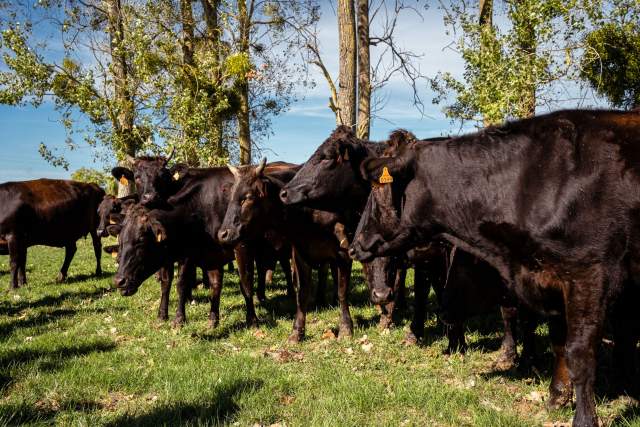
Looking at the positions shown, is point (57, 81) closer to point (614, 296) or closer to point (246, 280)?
point (246, 280)

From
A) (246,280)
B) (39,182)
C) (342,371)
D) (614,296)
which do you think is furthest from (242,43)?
(614,296)

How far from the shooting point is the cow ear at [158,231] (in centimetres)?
745

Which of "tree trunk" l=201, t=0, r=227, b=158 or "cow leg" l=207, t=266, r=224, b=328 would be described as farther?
"tree trunk" l=201, t=0, r=227, b=158

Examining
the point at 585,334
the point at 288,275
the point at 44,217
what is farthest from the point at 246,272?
the point at 44,217

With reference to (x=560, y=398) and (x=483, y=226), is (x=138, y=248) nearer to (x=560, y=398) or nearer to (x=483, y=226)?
(x=483, y=226)

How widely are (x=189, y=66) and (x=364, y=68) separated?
5.17m

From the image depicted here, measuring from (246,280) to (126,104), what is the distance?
9788mm

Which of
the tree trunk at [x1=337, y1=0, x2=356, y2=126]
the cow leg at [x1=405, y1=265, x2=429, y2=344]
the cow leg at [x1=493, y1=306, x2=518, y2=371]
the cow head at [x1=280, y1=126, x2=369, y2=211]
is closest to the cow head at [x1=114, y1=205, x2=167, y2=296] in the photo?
the cow head at [x1=280, y1=126, x2=369, y2=211]

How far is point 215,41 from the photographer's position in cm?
1903

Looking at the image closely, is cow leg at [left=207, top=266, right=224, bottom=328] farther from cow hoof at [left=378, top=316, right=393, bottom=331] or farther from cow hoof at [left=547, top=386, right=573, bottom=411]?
cow hoof at [left=547, top=386, right=573, bottom=411]

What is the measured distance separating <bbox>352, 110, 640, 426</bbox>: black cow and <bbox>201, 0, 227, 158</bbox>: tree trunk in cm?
1193

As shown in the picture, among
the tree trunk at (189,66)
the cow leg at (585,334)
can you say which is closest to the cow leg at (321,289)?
the cow leg at (585,334)

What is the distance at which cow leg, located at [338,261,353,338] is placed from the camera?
23.1 feet

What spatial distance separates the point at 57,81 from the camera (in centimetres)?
1619
